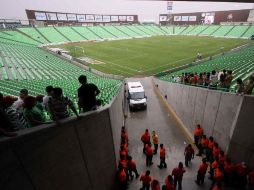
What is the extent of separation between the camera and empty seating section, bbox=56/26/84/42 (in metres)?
72.5

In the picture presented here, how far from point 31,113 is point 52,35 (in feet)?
234

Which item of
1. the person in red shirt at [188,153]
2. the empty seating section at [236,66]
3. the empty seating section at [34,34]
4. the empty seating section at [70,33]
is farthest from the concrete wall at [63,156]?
the empty seating section at [70,33]

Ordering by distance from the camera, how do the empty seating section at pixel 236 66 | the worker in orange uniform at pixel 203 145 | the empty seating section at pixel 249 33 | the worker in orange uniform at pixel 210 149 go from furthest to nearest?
the empty seating section at pixel 249 33
the empty seating section at pixel 236 66
the worker in orange uniform at pixel 203 145
the worker in orange uniform at pixel 210 149

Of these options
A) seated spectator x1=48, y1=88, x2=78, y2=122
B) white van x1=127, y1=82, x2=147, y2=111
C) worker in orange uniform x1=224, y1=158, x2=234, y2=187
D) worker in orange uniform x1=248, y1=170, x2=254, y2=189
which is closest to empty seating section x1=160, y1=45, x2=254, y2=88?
white van x1=127, y1=82, x2=147, y2=111

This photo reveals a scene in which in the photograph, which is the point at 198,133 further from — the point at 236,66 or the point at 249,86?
the point at 236,66

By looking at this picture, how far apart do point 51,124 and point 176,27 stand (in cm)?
10474

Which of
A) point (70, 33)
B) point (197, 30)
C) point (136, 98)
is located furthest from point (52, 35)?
point (136, 98)

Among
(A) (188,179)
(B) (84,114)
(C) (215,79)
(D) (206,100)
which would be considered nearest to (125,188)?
(A) (188,179)

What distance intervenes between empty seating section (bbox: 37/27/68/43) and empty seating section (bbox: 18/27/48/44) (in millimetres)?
1905

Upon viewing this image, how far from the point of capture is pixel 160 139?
13.5 meters

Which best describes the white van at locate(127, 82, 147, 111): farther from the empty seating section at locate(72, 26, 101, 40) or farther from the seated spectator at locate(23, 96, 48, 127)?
the empty seating section at locate(72, 26, 101, 40)

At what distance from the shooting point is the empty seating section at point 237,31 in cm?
7031

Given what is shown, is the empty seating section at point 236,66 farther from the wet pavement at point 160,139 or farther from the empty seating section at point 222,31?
the empty seating section at point 222,31

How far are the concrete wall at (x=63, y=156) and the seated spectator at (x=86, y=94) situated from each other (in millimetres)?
321
